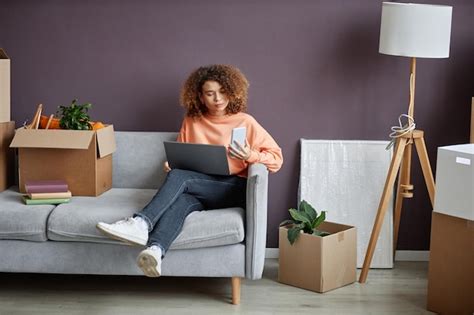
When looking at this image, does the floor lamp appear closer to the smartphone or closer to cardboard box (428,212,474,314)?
cardboard box (428,212,474,314)

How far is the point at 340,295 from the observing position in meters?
4.16

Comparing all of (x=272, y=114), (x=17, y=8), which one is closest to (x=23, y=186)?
(x=17, y=8)

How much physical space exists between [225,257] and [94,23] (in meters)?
1.56

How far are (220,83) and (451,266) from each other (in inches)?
55.8

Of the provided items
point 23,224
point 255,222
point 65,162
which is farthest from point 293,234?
point 23,224

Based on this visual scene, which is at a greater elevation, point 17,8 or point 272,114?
point 17,8

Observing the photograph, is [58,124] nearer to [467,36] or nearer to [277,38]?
[277,38]

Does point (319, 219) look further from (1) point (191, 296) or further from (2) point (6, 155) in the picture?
(2) point (6, 155)

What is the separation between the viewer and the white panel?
4652 mm

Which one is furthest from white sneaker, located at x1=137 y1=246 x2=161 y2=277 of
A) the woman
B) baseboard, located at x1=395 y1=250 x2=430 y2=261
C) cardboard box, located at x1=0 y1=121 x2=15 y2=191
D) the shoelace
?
baseboard, located at x1=395 y1=250 x2=430 y2=261

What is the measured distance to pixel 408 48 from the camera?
4.16m

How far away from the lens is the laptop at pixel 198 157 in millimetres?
4012

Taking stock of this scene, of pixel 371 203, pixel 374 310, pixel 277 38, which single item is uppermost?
pixel 277 38

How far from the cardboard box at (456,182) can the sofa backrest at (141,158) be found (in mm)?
1475
